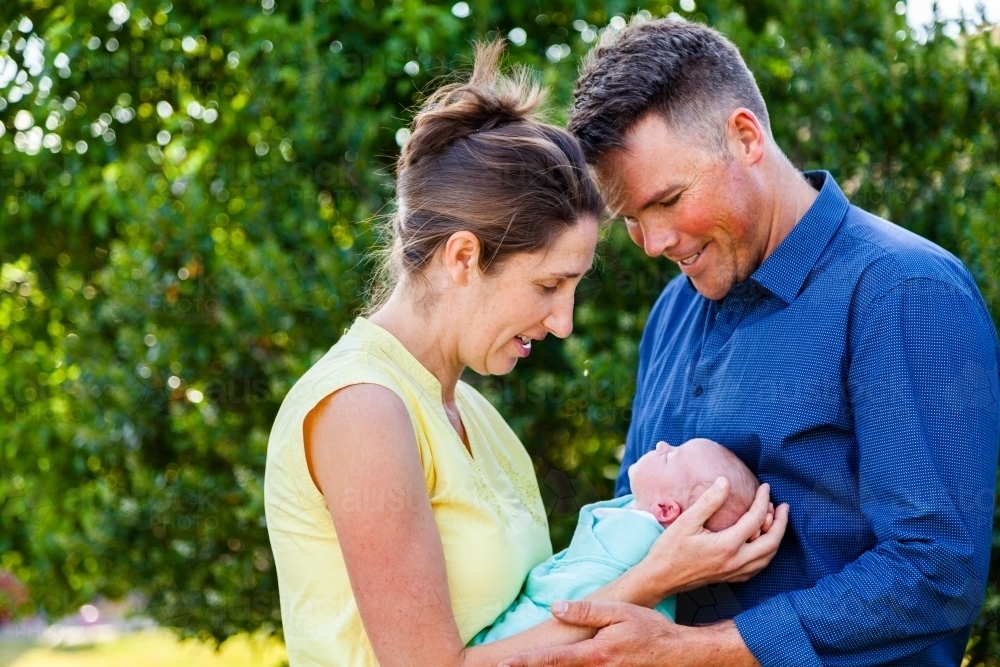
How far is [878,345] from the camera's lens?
1.96 metres

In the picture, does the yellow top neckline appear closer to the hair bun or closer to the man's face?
the hair bun

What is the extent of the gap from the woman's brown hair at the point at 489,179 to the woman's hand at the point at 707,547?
2.03 ft

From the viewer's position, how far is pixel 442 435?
6.60ft

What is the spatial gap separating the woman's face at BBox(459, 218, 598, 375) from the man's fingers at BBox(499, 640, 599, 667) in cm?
Result: 59

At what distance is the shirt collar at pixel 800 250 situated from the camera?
2.19 m

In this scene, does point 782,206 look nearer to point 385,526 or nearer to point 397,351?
point 397,351

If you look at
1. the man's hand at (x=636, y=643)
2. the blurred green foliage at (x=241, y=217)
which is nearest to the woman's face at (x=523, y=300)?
the man's hand at (x=636, y=643)

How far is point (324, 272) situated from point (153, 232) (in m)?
0.74

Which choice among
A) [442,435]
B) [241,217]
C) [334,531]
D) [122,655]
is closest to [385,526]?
[334,531]

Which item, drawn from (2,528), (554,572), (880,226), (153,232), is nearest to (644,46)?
(880,226)

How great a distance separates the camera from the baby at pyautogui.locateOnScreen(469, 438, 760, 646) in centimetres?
204

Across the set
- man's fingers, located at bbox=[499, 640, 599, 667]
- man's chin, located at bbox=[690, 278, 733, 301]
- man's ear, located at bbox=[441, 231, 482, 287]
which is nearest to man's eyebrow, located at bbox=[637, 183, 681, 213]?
man's chin, located at bbox=[690, 278, 733, 301]

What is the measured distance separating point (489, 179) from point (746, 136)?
2.05ft

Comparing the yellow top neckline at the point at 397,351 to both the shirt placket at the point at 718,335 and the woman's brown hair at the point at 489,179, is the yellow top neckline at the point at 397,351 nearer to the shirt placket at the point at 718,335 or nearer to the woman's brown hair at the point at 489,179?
the woman's brown hair at the point at 489,179
